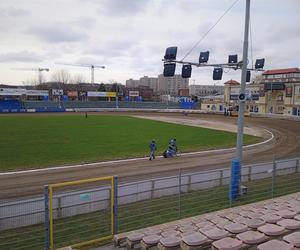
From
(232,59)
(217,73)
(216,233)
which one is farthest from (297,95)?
(216,233)

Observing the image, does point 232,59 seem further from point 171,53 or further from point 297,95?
point 297,95

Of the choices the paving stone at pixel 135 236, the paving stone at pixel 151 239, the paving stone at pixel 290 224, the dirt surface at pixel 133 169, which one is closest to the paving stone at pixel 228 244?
the paving stone at pixel 151 239

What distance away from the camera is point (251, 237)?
23.4 feet

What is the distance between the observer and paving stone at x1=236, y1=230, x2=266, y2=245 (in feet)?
22.7

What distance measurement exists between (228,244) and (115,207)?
141 inches

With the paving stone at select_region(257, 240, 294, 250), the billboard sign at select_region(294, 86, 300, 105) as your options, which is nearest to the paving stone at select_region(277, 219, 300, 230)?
the paving stone at select_region(257, 240, 294, 250)

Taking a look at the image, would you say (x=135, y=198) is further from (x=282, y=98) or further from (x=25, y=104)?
(x=25, y=104)

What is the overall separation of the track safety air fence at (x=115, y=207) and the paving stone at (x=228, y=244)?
3274mm

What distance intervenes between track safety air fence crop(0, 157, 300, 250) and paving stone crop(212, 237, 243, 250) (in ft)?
10.7

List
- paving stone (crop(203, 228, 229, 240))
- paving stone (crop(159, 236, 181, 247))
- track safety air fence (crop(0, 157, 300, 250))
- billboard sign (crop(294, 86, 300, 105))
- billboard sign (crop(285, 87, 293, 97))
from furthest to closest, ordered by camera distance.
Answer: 1. billboard sign (crop(285, 87, 293, 97))
2. billboard sign (crop(294, 86, 300, 105))
3. track safety air fence (crop(0, 157, 300, 250))
4. paving stone (crop(203, 228, 229, 240))
5. paving stone (crop(159, 236, 181, 247))

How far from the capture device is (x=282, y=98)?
75.6 meters

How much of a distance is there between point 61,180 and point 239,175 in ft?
33.0

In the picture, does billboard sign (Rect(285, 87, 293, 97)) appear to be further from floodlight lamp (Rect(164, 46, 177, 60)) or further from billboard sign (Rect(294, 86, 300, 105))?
floodlight lamp (Rect(164, 46, 177, 60))

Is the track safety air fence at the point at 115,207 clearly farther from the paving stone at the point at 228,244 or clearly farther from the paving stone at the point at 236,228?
the paving stone at the point at 228,244
